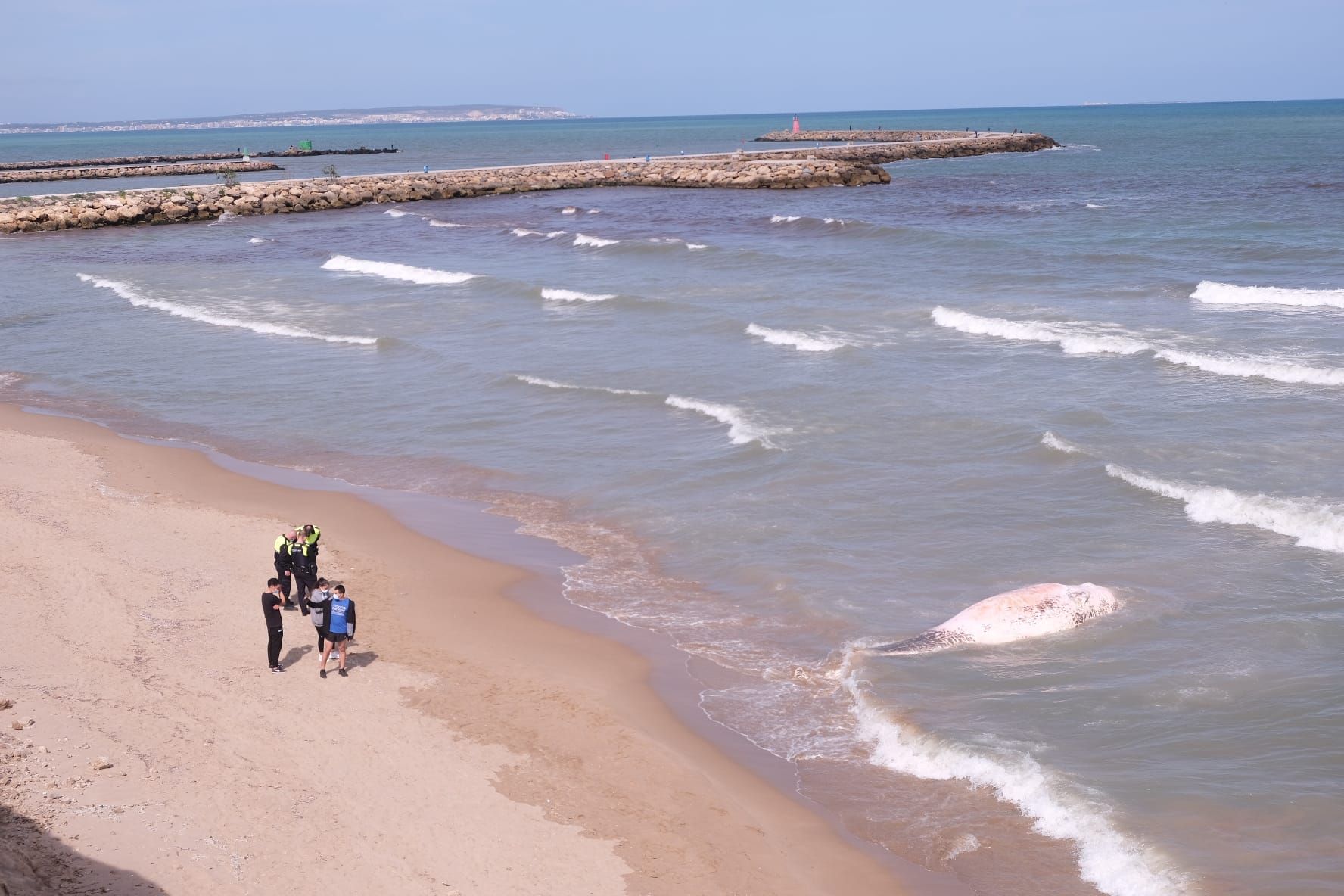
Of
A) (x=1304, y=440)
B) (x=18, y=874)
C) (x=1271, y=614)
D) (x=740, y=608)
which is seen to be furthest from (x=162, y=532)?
(x=1304, y=440)

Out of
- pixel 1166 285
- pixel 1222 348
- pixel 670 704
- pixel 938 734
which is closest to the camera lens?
pixel 938 734

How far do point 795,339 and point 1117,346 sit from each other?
6.61 m

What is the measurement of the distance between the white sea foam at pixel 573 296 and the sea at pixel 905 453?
0.16m

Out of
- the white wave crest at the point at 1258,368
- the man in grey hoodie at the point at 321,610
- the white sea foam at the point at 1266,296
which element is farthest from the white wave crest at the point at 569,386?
the white sea foam at the point at 1266,296

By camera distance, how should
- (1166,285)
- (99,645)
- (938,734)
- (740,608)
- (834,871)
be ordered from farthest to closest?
(1166,285)
(740,608)
(99,645)
(938,734)
(834,871)

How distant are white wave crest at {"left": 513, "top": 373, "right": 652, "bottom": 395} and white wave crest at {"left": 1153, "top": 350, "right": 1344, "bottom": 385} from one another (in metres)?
10.2

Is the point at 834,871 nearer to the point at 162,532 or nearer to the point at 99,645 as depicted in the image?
the point at 99,645

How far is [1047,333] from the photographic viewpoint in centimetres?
2652

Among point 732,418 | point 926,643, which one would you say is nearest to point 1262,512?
point 926,643

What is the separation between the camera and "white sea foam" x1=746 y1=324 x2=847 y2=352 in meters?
26.1

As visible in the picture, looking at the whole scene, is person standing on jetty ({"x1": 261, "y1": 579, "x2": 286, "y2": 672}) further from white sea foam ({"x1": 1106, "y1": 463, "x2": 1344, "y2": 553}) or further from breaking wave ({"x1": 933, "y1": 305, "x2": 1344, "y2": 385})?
A: breaking wave ({"x1": 933, "y1": 305, "x2": 1344, "y2": 385})

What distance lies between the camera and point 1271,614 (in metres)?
12.9

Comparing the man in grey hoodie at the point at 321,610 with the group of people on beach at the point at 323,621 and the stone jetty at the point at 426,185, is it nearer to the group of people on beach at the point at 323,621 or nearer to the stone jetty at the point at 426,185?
the group of people on beach at the point at 323,621

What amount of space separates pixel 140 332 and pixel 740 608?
76.4 feet
